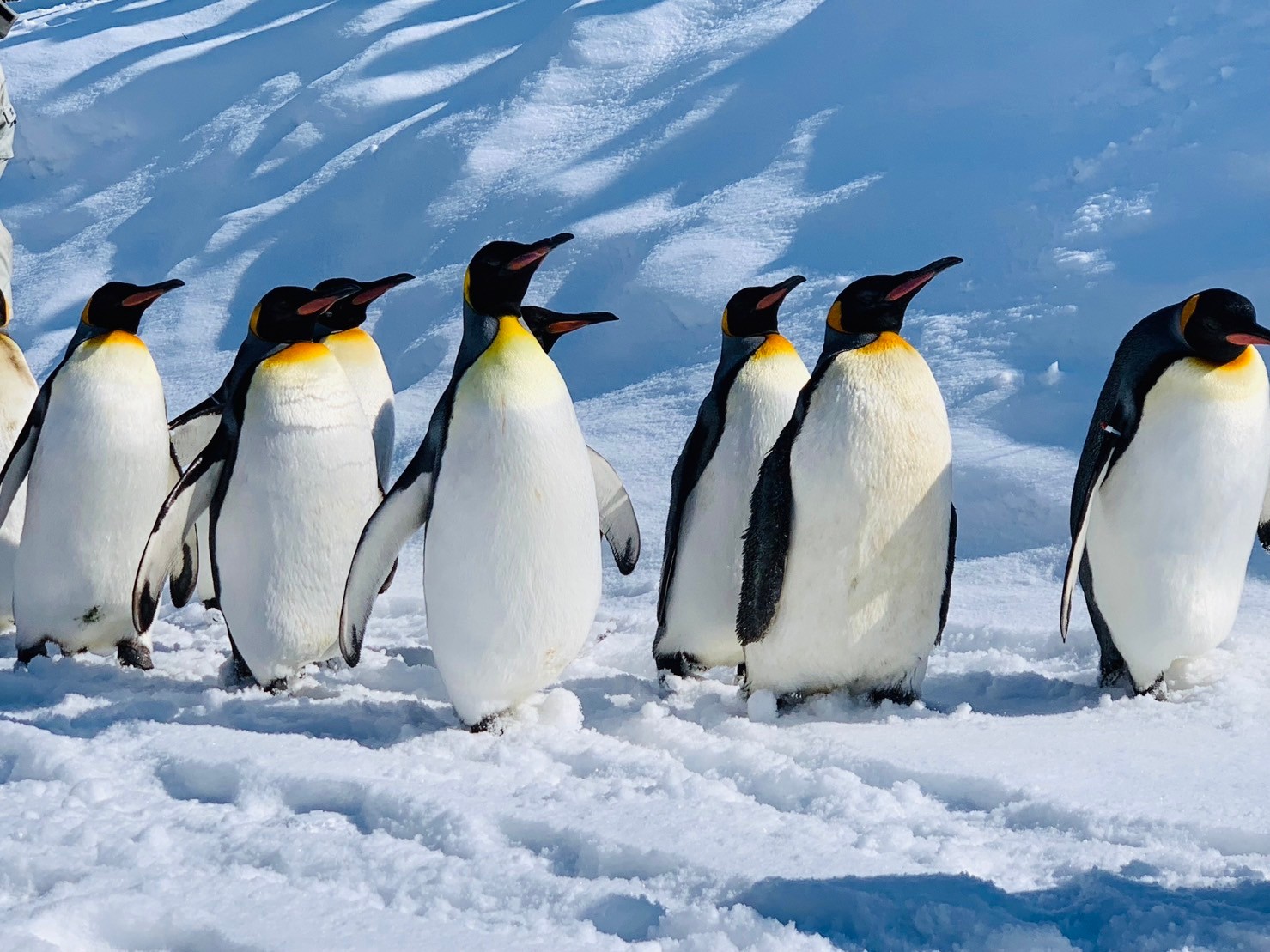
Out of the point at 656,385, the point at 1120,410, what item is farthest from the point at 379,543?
A: the point at 656,385

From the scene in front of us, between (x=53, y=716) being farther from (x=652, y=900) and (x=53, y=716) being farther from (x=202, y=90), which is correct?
(x=202, y=90)

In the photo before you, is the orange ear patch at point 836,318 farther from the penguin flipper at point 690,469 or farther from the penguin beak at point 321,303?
the penguin beak at point 321,303

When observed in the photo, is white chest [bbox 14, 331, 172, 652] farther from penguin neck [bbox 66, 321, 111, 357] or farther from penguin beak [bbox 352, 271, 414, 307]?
penguin beak [bbox 352, 271, 414, 307]

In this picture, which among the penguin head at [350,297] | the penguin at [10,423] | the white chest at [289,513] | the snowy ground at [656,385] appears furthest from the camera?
the penguin at [10,423]

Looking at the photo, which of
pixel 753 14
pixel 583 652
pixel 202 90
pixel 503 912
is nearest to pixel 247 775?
pixel 503 912

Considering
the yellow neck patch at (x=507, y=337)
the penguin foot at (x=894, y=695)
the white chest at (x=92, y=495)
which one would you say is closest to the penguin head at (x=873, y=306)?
the yellow neck patch at (x=507, y=337)

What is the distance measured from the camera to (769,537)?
3.20 m

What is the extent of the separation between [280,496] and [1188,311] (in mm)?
2301

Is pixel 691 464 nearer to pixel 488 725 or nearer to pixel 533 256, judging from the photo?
pixel 533 256

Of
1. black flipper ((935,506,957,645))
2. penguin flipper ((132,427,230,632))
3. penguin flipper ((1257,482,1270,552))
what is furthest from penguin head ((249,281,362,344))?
penguin flipper ((1257,482,1270,552))

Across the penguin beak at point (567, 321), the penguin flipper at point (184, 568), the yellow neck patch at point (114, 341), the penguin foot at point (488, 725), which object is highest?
the yellow neck patch at point (114, 341)

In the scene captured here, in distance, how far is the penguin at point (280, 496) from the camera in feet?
11.1

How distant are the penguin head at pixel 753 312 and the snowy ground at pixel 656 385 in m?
0.98

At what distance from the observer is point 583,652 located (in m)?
4.02
